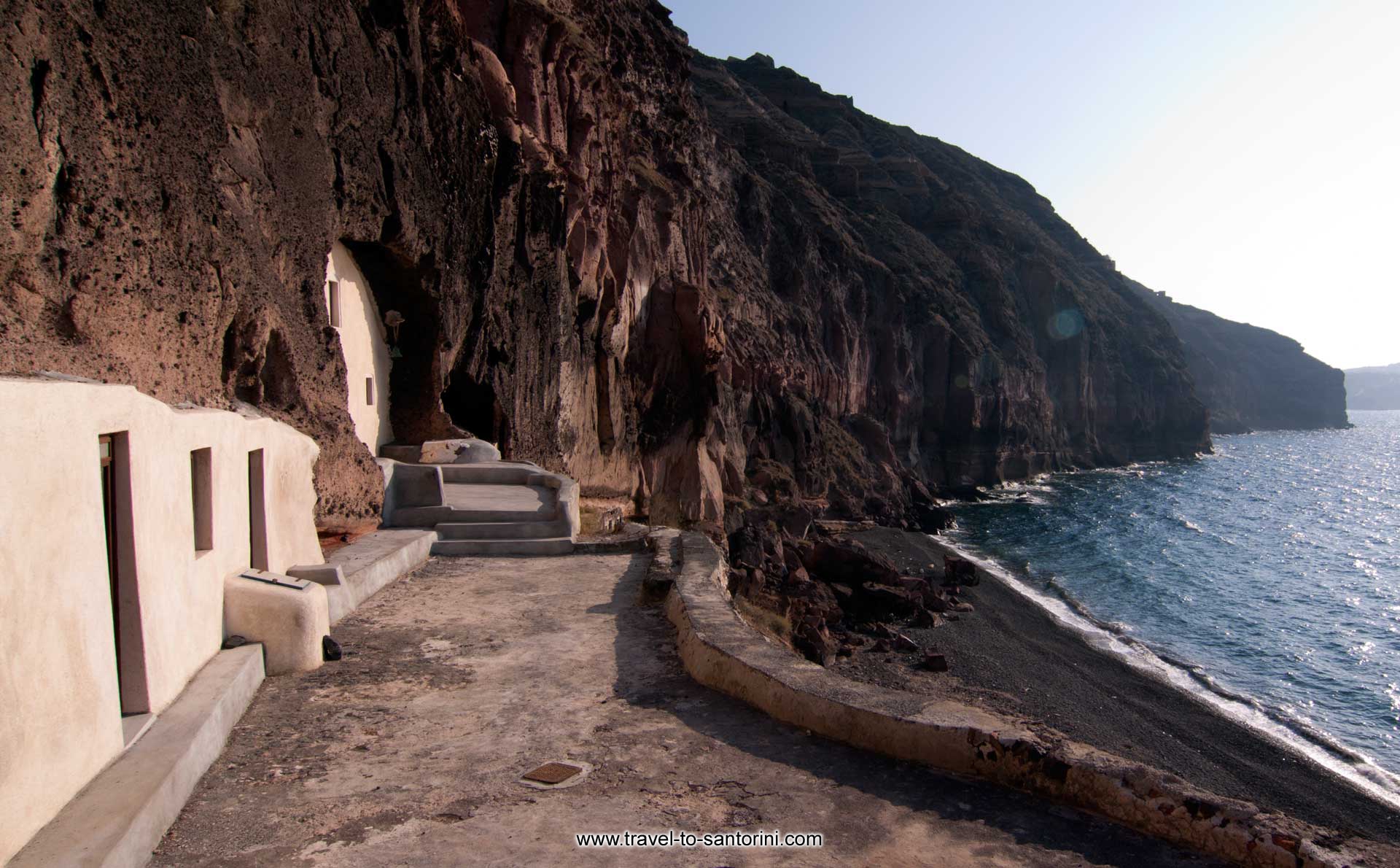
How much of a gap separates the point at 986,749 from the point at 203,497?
497cm

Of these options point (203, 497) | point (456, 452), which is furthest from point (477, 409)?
point (203, 497)

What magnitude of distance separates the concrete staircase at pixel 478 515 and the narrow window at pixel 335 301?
3212 mm

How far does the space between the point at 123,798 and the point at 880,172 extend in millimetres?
104027

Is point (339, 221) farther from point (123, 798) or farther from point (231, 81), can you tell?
point (123, 798)

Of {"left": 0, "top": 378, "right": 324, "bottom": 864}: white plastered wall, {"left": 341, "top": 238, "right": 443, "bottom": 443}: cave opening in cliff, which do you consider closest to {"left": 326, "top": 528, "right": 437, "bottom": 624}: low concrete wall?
{"left": 0, "top": 378, "right": 324, "bottom": 864}: white plastered wall

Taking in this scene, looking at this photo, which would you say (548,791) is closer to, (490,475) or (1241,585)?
(490,475)

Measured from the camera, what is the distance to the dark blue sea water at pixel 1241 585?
24.5 metres

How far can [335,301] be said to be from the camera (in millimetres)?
14461

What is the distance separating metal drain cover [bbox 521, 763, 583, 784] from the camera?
4859 millimetres

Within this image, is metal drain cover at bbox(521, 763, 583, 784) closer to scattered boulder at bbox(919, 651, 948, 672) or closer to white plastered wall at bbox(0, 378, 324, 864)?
white plastered wall at bbox(0, 378, 324, 864)

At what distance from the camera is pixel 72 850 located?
11.6ft

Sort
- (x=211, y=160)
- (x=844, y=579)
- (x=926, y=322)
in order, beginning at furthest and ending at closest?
1. (x=926, y=322)
2. (x=844, y=579)
3. (x=211, y=160)

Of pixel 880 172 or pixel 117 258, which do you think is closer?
pixel 117 258

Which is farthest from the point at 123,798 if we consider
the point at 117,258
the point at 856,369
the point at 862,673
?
the point at 856,369
